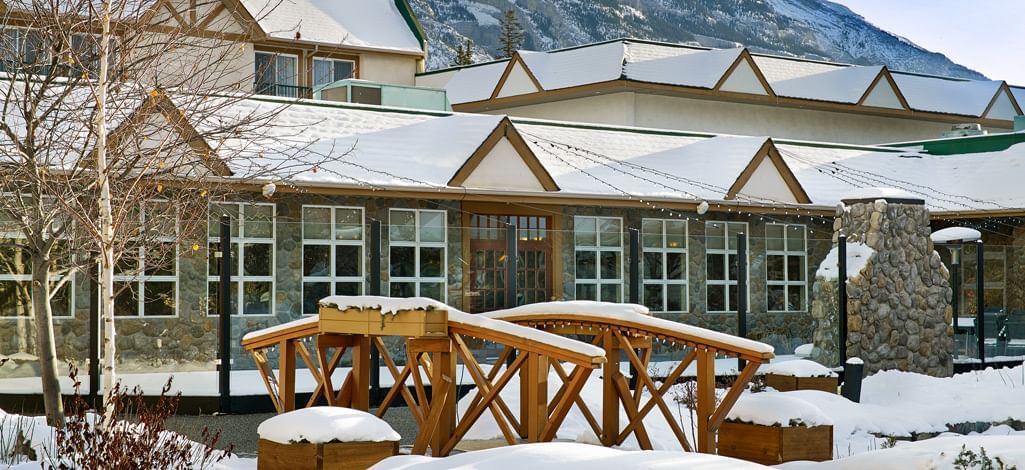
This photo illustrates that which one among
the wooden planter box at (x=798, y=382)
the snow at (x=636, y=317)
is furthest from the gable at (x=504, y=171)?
the snow at (x=636, y=317)

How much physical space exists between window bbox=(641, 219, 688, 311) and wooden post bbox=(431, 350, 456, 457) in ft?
28.5

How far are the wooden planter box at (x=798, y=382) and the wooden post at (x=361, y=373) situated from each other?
18.4ft

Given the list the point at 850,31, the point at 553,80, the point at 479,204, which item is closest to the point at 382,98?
the point at 479,204

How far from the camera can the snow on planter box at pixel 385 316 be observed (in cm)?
841

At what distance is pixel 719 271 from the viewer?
696 inches

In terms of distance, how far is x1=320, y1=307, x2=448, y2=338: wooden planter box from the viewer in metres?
8.40

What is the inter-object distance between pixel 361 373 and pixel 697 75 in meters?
23.3

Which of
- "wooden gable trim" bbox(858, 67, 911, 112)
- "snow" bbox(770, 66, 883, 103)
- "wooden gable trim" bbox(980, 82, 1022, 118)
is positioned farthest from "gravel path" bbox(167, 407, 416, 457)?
"wooden gable trim" bbox(980, 82, 1022, 118)

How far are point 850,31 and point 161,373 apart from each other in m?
174

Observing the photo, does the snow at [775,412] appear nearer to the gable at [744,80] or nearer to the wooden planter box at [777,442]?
the wooden planter box at [777,442]

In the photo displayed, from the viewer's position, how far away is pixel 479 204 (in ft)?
63.5

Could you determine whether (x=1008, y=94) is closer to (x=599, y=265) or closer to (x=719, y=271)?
(x=719, y=271)

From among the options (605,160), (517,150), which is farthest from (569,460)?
(605,160)

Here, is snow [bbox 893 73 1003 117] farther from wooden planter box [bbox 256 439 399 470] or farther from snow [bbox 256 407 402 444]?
wooden planter box [bbox 256 439 399 470]
